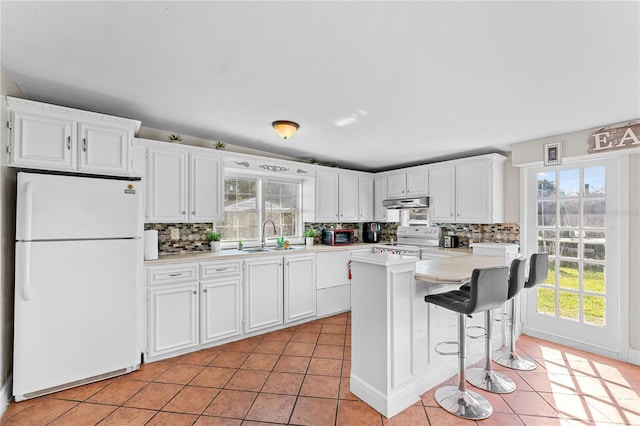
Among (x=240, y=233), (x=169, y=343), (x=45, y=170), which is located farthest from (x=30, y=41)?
(x=240, y=233)

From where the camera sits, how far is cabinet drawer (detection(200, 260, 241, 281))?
3.01 meters

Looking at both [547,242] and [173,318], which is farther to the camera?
[547,242]

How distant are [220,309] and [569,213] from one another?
3.94 metres

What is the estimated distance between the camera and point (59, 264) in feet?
7.29

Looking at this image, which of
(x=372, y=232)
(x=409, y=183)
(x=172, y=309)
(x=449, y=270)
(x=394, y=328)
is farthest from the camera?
(x=372, y=232)

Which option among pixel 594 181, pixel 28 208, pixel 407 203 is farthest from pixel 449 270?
pixel 28 208

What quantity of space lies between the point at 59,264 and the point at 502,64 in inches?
133

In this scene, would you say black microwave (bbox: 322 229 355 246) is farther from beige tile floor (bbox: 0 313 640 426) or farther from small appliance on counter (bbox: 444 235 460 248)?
beige tile floor (bbox: 0 313 640 426)

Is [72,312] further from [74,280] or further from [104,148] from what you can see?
[104,148]

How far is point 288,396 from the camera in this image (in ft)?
7.28

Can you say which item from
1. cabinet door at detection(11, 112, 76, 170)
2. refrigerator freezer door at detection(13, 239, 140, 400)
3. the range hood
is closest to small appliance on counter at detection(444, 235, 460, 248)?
the range hood

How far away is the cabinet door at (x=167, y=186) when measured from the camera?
9.89 feet

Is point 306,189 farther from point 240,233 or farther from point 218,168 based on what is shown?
point 218,168

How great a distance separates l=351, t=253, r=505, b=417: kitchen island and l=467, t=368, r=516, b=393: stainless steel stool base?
307 mm
